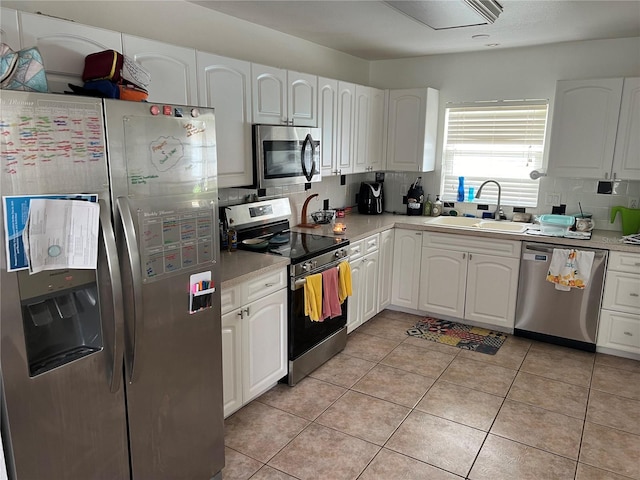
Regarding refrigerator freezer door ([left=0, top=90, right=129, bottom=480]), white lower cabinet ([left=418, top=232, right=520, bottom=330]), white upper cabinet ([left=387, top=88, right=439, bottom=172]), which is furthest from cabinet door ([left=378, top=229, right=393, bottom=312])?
refrigerator freezer door ([left=0, top=90, right=129, bottom=480])

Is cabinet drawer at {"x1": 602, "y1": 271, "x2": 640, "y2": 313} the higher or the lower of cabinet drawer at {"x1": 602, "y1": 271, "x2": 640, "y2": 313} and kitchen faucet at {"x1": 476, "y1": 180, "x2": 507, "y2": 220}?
the lower

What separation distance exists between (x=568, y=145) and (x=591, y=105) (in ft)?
1.11

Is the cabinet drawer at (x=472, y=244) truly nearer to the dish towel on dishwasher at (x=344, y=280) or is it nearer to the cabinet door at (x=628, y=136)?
the cabinet door at (x=628, y=136)

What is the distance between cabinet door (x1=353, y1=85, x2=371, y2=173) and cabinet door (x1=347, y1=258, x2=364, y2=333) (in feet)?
3.23

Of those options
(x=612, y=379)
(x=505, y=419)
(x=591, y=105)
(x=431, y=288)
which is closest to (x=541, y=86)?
(x=591, y=105)

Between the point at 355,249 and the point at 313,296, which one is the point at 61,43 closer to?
the point at 313,296

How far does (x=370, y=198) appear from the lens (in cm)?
473

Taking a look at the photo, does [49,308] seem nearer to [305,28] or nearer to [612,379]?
[305,28]

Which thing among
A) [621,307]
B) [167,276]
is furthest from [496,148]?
[167,276]

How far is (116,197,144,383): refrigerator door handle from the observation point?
167 centimetres

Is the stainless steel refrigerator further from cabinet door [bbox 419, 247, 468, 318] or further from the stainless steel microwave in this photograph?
cabinet door [bbox 419, 247, 468, 318]

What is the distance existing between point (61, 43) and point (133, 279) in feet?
3.45

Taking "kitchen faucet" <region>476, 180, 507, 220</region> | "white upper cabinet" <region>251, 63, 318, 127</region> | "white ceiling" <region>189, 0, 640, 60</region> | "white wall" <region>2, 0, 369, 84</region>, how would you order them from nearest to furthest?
1. "white wall" <region>2, 0, 369, 84</region>
2. "white ceiling" <region>189, 0, 640, 60</region>
3. "white upper cabinet" <region>251, 63, 318, 127</region>
4. "kitchen faucet" <region>476, 180, 507, 220</region>

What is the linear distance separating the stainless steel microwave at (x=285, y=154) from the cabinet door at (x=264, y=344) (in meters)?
0.79
